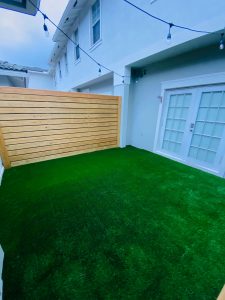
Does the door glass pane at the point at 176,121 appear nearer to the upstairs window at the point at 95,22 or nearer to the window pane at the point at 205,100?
the window pane at the point at 205,100

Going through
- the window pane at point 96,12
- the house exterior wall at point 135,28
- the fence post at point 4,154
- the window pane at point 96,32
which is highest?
the window pane at point 96,12

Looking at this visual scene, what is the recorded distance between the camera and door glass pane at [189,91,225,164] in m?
2.68

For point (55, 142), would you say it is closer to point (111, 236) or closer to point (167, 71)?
point (111, 236)

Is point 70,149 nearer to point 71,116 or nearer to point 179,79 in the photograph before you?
point 71,116

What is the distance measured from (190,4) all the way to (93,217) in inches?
151

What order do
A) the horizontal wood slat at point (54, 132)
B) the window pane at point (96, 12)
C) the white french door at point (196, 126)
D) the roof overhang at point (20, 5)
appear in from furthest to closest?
the window pane at point (96, 12) < the horizontal wood slat at point (54, 132) < the white french door at point (196, 126) < the roof overhang at point (20, 5)

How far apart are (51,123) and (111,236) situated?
284 centimetres

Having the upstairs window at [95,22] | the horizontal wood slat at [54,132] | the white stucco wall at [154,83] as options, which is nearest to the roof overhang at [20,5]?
the horizontal wood slat at [54,132]

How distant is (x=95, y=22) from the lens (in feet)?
15.8

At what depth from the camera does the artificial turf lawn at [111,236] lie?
40.5 inches

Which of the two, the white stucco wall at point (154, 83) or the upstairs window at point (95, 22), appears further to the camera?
the upstairs window at point (95, 22)

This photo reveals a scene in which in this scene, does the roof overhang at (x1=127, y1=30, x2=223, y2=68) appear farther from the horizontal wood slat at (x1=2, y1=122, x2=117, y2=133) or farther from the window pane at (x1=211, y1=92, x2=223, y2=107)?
the horizontal wood slat at (x1=2, y1=122, x2=117, y2=133)

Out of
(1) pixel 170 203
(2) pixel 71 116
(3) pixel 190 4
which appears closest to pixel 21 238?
(1) pixel 170 203

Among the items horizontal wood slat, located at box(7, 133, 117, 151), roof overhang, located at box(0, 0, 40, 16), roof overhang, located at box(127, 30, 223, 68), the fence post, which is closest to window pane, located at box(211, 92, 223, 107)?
roof overhang, located at box(127, 30, 223, 68)
